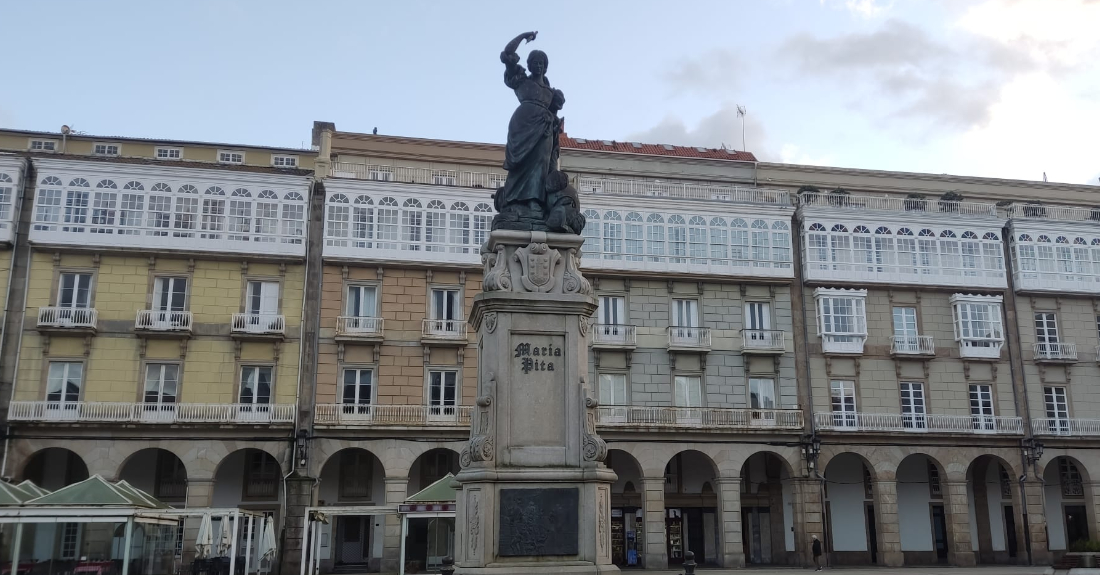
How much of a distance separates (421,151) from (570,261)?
31154 millimetres

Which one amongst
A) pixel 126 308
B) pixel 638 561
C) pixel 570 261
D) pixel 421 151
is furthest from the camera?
pixel 421 151

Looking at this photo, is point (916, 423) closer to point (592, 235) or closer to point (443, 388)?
point (592, 235)

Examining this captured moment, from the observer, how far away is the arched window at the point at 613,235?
38.1 meters

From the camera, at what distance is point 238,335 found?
35.0 metres

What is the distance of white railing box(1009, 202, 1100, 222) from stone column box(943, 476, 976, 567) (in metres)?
12.2

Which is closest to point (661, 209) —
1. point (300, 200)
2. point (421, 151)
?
point (421, 151)

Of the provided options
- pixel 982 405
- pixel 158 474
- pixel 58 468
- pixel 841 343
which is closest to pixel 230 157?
pixel 158 474

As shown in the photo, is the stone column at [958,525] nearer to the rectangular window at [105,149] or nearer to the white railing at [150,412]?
the white railing at [150,412]

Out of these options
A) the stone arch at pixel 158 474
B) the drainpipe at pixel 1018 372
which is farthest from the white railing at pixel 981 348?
the stone arch at pixel 158 474

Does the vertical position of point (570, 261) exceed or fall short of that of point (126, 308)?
it falls short

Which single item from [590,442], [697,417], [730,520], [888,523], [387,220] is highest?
[387,220]

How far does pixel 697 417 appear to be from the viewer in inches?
1458

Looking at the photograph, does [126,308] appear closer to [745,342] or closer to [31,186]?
[31,186]

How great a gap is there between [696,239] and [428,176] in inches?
438
